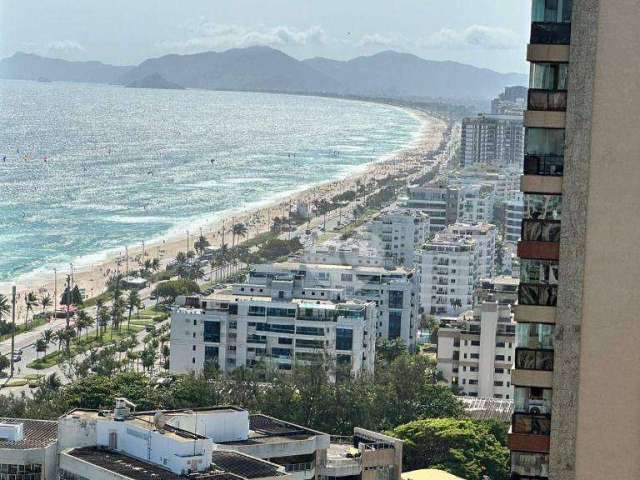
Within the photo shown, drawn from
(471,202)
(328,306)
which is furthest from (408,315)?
(471,202)

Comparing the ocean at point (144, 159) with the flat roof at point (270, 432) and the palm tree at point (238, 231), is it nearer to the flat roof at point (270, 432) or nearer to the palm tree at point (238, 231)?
the palm tree at point (238, 231)

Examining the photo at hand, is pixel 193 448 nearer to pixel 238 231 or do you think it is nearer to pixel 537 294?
pixel 537 294

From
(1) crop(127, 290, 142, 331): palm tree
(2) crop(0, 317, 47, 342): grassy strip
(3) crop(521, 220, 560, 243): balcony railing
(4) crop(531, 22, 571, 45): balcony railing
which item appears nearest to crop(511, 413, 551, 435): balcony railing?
(3) crop(521, 220, 560, 243): balcony railing

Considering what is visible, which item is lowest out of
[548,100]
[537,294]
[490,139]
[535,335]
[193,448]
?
[193,448]

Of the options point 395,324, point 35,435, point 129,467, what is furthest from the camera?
point 395,324

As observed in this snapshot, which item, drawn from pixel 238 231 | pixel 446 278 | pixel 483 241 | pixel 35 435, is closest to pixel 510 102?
pixel 238 231

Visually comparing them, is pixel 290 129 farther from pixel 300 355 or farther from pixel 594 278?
pixel 594 278

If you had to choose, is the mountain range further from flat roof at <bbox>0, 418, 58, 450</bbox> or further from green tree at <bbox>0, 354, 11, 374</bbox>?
flat roof at <bbox>0, 418, 58, 450</bbox>
